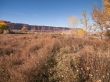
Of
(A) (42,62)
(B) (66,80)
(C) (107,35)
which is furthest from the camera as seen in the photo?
(C) (107,35)

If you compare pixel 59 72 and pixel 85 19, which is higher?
pixel 85 19

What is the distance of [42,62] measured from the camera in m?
6.54

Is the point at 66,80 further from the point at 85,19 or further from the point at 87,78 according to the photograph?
the point at 85,19

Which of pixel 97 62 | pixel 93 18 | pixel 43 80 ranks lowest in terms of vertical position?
pixel 43 80

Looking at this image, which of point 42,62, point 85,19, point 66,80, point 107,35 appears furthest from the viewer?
point 85,19

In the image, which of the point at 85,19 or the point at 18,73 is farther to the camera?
the point at 85,19

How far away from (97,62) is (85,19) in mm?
33550

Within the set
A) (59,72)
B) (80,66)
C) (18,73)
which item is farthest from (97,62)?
(18,73)

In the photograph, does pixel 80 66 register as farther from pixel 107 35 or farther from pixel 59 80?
pixel 107 35

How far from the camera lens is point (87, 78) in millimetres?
5375

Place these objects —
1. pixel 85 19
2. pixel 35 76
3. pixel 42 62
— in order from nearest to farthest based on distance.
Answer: pixel 35 76 → pixel 42 62 → pixel 85 19

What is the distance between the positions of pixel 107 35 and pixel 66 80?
19.4m

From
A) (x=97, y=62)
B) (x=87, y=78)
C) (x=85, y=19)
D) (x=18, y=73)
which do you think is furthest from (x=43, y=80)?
(x=85, y=19)

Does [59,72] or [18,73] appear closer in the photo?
[18,73]
